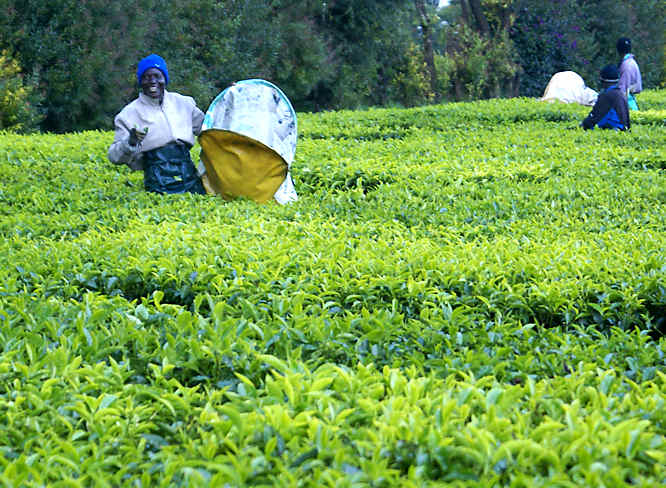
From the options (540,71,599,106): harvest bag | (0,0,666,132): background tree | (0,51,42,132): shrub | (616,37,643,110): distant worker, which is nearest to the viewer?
(0,51,42,132): shrub

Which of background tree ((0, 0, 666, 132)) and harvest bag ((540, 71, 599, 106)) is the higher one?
background tree ((0, 0, 666, 132))

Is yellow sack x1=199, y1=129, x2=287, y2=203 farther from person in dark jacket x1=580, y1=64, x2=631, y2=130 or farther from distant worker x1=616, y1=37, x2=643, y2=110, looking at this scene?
distant worker x1=616, y1=37, x2=643, y2=110

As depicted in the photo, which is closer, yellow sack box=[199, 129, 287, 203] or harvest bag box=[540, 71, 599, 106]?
A: yellow sack box=[199, 129, 287, 203]

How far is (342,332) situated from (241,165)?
3.00 m

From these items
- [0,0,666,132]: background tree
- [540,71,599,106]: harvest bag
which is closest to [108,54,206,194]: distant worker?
[0,0,666,132]: background tree

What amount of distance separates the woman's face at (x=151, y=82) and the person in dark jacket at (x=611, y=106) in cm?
615

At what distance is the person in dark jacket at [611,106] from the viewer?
9586 millimetres

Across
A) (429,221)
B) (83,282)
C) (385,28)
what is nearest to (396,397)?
(83,282)

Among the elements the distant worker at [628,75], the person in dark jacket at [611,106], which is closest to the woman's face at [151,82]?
the person in dark jacket at [611,106]

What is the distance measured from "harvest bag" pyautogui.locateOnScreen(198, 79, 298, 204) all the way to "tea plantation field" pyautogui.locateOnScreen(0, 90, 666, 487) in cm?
26

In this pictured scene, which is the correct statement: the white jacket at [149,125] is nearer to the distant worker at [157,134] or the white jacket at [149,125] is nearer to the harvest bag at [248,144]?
the distant worker at [157,134]

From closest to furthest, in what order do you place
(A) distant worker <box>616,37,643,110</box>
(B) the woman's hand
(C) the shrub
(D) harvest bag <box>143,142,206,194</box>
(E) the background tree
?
(B) the woman's hand
(D) harvest bag <box>143,142,206,194</box>
(C) the shrub
(A) distant worker <box>616,37,643,110</box>
(E) the background tree

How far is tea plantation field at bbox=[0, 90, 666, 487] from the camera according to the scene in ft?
6.35

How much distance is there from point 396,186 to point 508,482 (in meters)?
4.47
